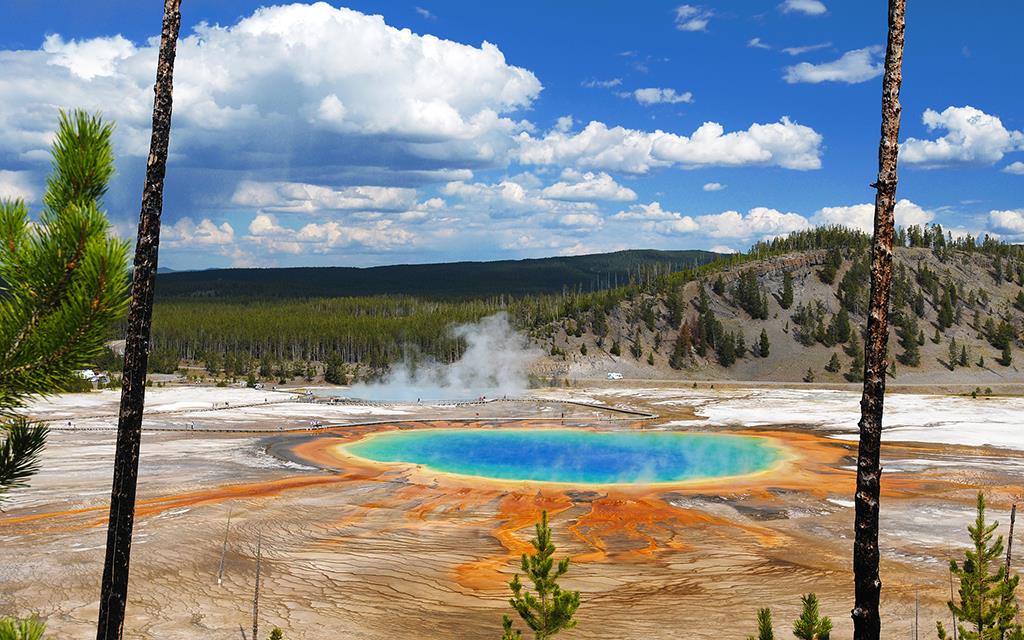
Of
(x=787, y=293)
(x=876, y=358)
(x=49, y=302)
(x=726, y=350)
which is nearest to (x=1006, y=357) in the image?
(x=787, y=293)

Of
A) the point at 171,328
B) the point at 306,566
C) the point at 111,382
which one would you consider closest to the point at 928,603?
the point at 306,566

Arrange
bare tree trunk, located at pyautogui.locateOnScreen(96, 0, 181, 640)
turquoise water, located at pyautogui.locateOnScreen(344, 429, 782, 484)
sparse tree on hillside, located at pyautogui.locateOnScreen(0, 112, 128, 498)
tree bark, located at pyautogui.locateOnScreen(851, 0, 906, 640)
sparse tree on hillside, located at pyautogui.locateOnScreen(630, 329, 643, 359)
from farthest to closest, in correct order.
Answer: sparse tree on hillside, located at pyautogui.locateOnScreen(630, 329, 643, 359)
turquoise water, located at pyautogui.locateOnScreen(344, 429, 782, 484)
tree bark, located at pyautogui.locateOnScreen(851, 0, 906, 640)
bare tree trunk, located at pyautogui.locateOnScreen(96, 0, 181, 640)
sparse tree on hillside, located at pyautogui.locateOnScreen(0, 112, 128, 498)

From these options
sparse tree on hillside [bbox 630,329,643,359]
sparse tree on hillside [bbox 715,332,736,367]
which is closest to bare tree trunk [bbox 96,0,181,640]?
sparse tree on hillside [bbox 630,329,643,359]

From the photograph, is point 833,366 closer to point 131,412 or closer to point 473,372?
point 473,372

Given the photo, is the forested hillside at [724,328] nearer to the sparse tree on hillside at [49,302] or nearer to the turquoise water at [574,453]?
the turquoise water at [574,453]

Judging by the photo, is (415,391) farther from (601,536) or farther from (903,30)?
(903,30)

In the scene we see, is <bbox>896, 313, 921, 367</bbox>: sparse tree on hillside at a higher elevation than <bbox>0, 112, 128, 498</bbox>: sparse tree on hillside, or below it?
higher

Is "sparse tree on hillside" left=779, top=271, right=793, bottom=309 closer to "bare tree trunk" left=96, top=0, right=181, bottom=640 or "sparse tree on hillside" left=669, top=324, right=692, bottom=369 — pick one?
"sparse tree on hillside" left=669, top=324, right=692, bottom=369
